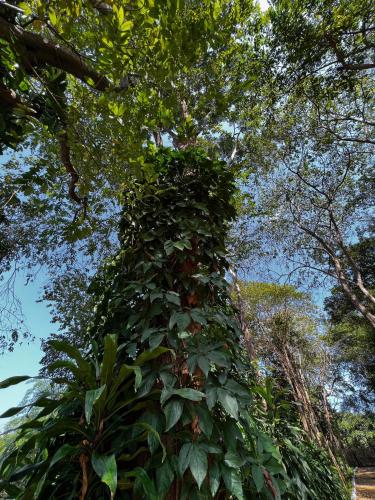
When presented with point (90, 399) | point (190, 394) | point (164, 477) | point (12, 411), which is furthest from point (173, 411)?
point (12, 411)

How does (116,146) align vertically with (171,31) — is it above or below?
below

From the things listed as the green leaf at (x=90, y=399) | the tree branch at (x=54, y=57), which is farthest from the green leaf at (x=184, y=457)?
the tree branch at (x=54, y=57)

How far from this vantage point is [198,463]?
3.37 ft

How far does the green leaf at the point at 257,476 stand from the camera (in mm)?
1064

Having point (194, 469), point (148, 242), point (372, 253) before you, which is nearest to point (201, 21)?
point (148, 242)

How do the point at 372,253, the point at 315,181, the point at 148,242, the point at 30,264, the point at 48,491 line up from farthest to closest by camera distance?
the point at 372,253
the point at 315,181
the point at 30,264
the point at 148,242
the point at 48,491

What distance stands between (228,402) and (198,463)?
8.4 inches

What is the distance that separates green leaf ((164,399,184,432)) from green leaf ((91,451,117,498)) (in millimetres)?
203

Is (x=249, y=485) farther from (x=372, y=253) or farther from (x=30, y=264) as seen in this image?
(x=372, y=253)

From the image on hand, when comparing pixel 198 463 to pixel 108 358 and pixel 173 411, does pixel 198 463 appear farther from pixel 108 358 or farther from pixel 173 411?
pixel 108 358

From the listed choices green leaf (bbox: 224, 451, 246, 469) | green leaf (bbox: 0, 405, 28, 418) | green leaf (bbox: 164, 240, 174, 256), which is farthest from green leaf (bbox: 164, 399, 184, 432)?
green leaf (bbox: 164, 240, 174, 256)

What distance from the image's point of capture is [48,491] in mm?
1125

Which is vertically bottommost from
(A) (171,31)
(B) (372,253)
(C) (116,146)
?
(C) (116,146)

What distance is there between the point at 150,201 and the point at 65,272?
439cm
